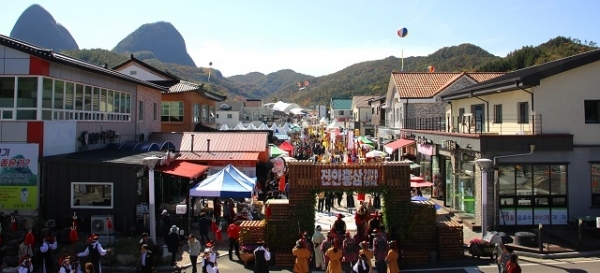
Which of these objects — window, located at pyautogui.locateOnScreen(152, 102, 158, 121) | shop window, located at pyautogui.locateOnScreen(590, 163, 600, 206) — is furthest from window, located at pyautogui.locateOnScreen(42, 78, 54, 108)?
shop window, located at pyautogui.locateOnScreen(590, 163, 600, 206)

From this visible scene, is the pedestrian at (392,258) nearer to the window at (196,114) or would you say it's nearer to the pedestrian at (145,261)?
the pedestrian at (145,261)

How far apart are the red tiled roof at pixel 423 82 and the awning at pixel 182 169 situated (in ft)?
62.1

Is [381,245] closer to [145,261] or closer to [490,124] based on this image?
[145,261]

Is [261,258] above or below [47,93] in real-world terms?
below

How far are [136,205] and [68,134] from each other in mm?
4290

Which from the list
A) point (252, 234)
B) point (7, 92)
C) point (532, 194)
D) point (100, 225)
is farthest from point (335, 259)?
point (7, 92)

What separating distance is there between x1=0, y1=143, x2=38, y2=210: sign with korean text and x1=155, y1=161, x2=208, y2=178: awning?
4626mm

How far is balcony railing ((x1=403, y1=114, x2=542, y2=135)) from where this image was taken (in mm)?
17781

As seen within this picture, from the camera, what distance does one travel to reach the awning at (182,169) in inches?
750

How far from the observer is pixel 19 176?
52.2ft

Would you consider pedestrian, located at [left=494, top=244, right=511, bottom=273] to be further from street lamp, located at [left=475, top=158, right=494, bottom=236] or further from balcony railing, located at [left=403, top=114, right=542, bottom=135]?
balcony railing, located at [left=403, top=114, right=542, bottom=135]

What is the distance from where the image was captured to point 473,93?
21719 mm

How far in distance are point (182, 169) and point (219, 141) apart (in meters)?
6.49

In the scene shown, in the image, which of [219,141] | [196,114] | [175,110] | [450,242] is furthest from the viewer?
[196,114]
